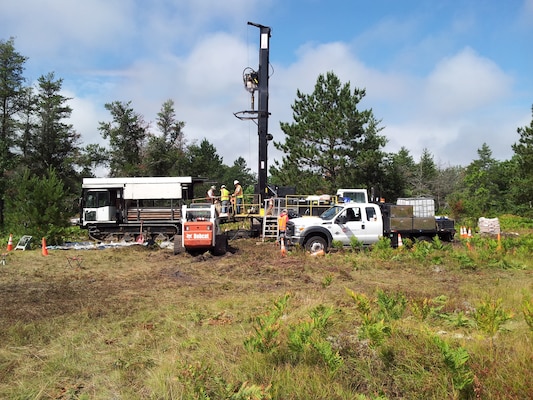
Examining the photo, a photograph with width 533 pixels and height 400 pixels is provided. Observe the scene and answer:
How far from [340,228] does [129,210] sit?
12.1 metres

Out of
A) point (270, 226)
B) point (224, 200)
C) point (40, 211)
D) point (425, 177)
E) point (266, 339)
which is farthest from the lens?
point (425, 177)

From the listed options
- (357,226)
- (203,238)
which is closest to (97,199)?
(203,238)

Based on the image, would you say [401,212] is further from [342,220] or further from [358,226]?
[342,220]

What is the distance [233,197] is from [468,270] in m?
12.6

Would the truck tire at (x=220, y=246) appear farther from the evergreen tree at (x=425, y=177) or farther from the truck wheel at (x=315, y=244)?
the evergreen tree at (x=425, y=177)

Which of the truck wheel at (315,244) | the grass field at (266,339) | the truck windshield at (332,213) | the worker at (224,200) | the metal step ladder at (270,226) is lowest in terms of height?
the grass field at (266,339)

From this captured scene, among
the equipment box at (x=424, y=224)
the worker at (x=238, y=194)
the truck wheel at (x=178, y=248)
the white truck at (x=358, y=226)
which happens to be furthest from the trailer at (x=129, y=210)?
the equipment box at (x=424, y=224)

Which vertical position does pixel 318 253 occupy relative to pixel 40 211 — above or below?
below

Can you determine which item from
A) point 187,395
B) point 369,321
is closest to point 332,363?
point 369,321

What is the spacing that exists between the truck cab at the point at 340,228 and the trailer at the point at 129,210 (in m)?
8.70

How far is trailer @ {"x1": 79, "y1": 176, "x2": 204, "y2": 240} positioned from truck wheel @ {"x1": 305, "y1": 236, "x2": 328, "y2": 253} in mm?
9170

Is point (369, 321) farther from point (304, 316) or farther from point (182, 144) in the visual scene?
point (182, 144)

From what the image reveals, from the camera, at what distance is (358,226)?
16.4 metres

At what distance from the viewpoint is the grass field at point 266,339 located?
4.27 meters
